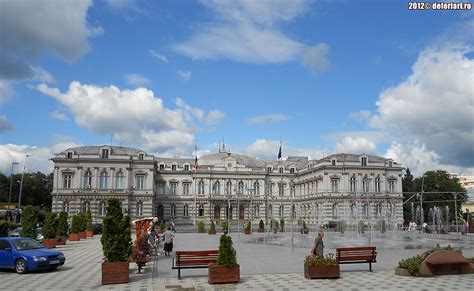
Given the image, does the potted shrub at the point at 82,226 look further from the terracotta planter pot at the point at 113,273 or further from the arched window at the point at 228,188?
the arched window at the point at 228,188

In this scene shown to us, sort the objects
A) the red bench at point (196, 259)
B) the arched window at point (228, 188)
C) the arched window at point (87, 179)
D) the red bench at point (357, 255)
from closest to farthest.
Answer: the red bench at point (196, 259), the red bench at point (357, 255), the arched window at point (87, 179), the arched window at point (228, 188)

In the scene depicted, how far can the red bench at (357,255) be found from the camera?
18.8m

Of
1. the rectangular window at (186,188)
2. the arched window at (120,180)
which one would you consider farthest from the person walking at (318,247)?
the rectangular window at (186,188)

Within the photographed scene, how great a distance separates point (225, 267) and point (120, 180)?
63.9 meters

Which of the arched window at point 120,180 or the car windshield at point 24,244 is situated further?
the arched window at point 120,180

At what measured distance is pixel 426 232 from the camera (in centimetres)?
Answer: 5681

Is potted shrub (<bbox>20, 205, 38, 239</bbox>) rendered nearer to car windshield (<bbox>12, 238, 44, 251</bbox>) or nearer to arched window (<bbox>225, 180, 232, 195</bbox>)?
car windshield (<bbox>12, 238, 44, 251</bbox>)

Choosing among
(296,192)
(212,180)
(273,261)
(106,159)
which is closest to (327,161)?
(296,192)

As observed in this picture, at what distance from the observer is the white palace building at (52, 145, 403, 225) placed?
249 feet

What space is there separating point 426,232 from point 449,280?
43.7m

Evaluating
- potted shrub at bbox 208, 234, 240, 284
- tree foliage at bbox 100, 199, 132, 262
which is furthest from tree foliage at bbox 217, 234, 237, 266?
tree foliage at bbox 100, 199, 132, 262

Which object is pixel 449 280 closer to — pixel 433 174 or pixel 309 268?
pixel 309 268

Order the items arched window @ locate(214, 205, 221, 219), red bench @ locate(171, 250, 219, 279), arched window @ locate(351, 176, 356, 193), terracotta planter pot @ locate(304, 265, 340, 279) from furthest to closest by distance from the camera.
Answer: arched window @ locate(214, 205, 221, 219) → arched window @ locate(351, 176, 356, 193) → red bench @ locate(171, 250, 219, 279) → terracotta planter pot @ locate(304, 265, 340, 279)

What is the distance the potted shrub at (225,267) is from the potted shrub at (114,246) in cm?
324
